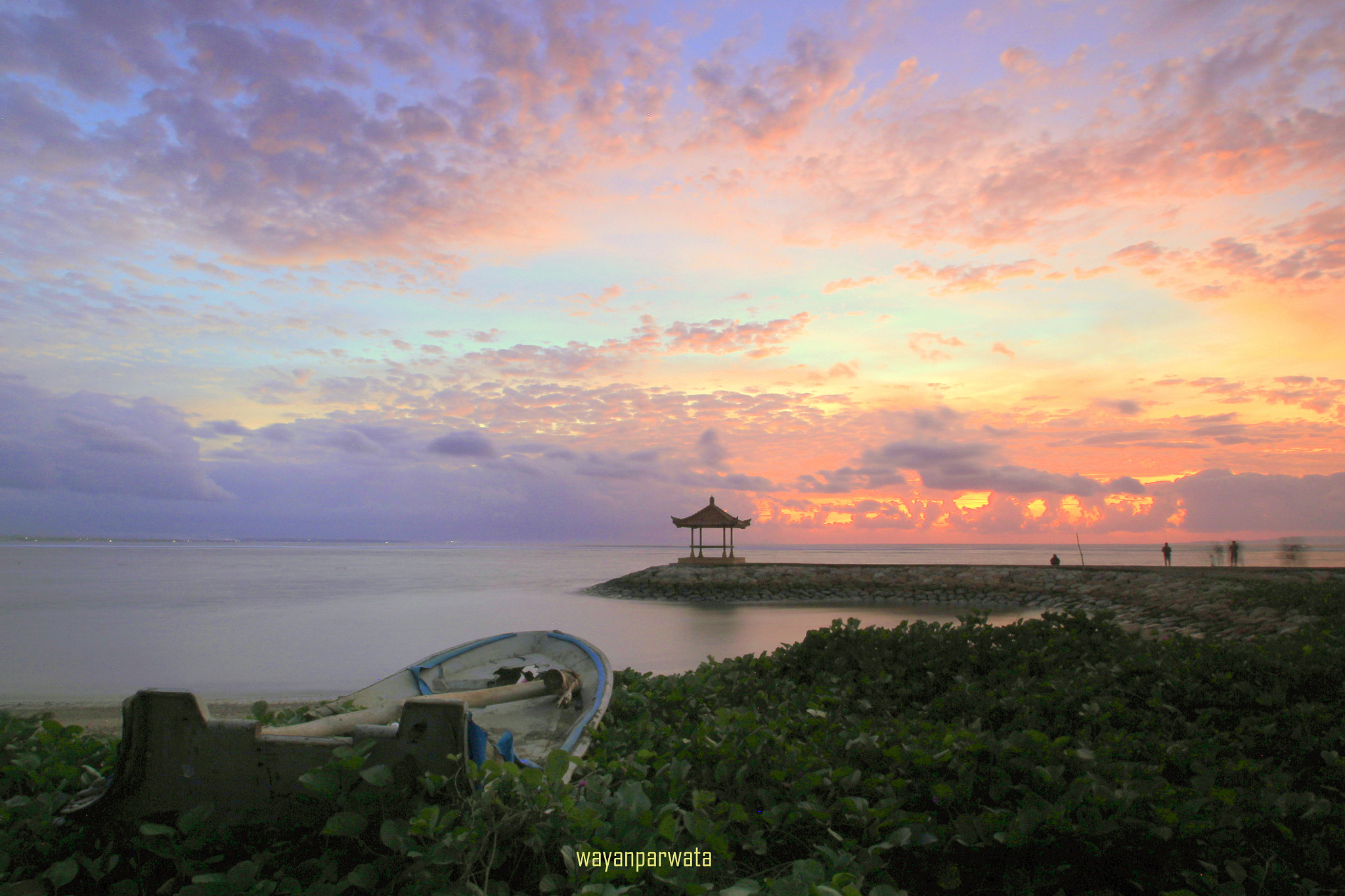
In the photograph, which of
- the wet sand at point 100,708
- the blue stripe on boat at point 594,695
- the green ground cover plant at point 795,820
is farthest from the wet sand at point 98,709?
the green ground cover plant at point 795,820

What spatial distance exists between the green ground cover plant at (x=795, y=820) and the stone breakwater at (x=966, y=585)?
61.4ft

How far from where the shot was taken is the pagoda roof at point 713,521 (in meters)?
30.2

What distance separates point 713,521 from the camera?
1198 inches

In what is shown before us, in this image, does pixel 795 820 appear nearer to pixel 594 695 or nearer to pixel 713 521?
pixel 594 695

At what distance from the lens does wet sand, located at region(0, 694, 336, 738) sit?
291 inches

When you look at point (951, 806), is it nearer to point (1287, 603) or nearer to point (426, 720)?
point (426, 720)

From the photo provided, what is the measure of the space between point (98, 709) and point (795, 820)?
10294 millimetres

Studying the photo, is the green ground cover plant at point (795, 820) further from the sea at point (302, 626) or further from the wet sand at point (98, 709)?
the wet sand at point (98, 709)

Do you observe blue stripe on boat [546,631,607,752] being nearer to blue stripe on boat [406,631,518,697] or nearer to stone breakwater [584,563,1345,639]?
blue stripe on boat [406,631,518,697]

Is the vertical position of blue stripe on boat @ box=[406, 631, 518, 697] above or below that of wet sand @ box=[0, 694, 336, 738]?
above

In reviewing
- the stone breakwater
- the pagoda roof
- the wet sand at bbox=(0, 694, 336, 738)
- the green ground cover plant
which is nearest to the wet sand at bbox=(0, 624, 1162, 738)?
the wet sand at bbox=(0, 694, 336, 738)

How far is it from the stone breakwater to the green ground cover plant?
18.7 meters

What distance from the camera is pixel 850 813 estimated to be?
8.34 feet

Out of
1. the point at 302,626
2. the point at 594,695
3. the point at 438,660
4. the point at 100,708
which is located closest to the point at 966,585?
the point at 302,626
